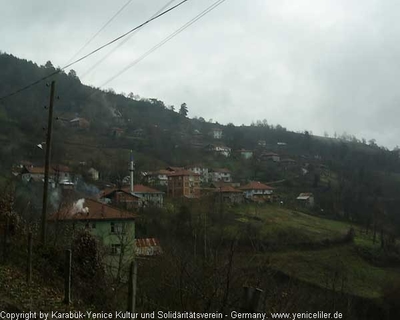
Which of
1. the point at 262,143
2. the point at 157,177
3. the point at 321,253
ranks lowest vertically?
the point at 321,253

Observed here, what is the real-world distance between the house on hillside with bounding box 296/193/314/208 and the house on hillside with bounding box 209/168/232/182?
58.0ft

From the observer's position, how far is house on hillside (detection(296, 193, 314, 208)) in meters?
72.7

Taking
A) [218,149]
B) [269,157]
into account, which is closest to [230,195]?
[269,157]

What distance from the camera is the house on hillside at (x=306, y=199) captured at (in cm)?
7269

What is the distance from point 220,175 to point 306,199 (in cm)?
2207

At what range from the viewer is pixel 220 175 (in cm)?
9206

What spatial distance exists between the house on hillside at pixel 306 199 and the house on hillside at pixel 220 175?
17.7 meters

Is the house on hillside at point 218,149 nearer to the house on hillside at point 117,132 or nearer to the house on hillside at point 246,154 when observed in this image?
the house on hillside at point 246,154

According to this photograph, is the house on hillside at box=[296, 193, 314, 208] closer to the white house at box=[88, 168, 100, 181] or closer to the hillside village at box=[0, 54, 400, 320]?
the hillside village at box=[0, 54, 400, 320]

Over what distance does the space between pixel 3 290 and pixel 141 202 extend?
138 ft

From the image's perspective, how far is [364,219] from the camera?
214 ft

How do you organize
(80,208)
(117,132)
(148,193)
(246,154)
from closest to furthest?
(80,208), (148,193), (117,132), (246,154)

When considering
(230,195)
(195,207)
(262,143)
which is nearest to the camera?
(195,207)

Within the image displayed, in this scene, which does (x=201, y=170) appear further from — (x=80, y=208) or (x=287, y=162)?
(x=80, y=208)
